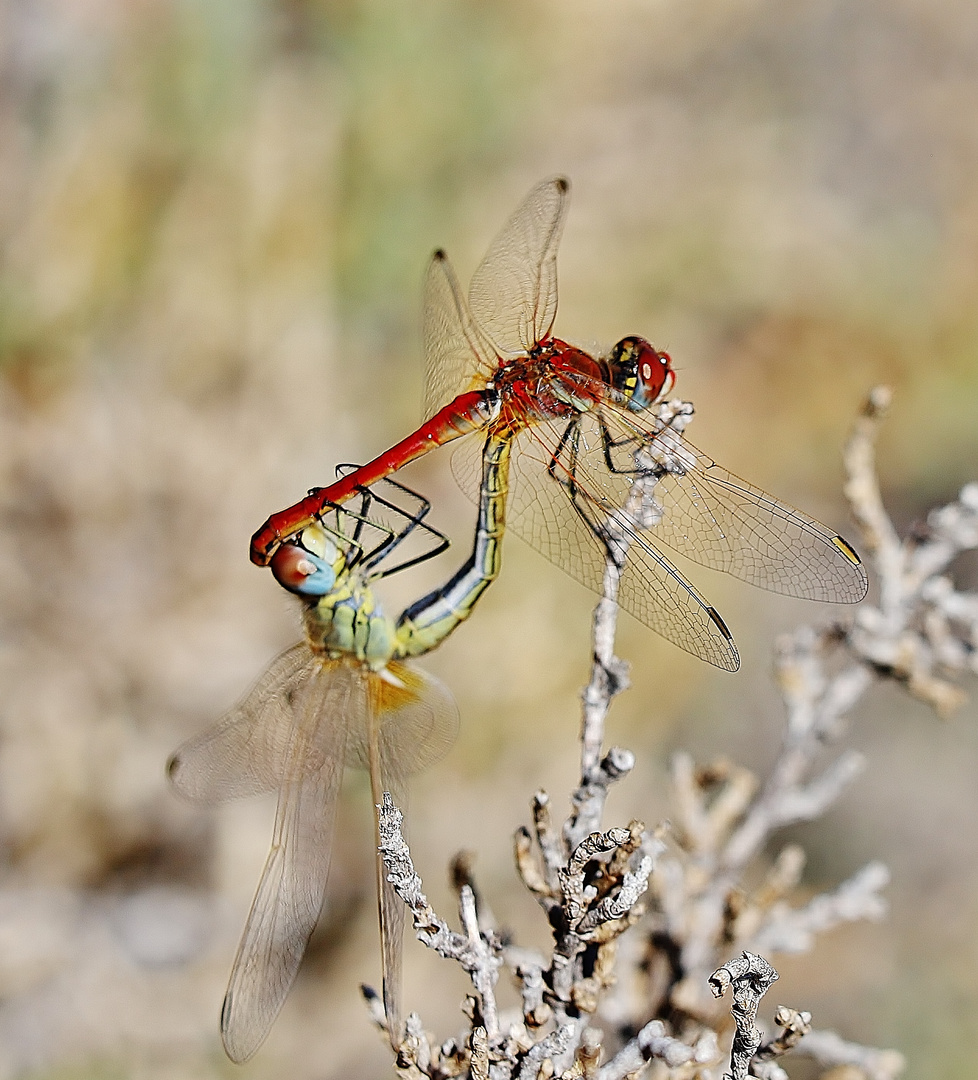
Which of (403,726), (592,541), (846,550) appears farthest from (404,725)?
(846,550)

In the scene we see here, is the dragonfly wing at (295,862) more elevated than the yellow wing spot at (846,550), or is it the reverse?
the yellow wing spot at (846,550)

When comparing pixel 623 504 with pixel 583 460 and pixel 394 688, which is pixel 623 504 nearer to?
pixel 583 460

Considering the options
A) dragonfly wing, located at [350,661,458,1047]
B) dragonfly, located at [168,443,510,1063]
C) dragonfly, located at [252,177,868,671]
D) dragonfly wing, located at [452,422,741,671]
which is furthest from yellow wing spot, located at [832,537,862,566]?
dragonfly wing, located at [350,661,458,1047]

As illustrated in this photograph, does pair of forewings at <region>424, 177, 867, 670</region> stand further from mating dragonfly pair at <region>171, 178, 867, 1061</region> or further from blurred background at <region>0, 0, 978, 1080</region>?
blurred background at <region>0, 0, 978, 1080</region>

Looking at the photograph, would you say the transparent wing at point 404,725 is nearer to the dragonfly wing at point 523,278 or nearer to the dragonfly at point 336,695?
the dragonfly at point 336,695

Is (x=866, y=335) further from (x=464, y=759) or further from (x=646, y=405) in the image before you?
(x=646, y=405)

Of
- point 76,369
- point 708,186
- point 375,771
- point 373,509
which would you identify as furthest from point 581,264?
point 375,771

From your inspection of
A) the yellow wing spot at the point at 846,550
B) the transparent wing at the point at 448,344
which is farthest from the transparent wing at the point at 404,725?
the yellow wing spot at the point at 846,550
